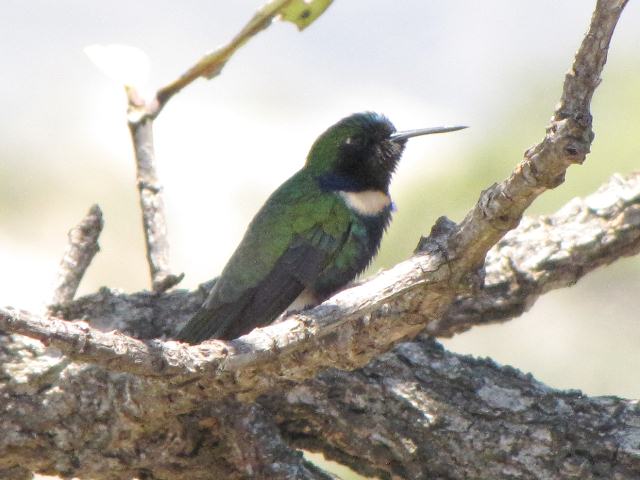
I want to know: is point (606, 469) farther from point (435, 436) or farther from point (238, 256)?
point (238, 256)

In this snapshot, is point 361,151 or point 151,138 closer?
point 151,138

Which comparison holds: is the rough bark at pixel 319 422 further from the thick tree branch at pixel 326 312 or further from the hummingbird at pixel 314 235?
the hummingbird at pixel 314 235

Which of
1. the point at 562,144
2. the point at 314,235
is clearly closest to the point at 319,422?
the point at 314,235

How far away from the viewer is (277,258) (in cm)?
541

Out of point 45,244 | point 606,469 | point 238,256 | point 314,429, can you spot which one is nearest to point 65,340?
point 314,429

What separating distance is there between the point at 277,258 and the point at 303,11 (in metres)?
1.22

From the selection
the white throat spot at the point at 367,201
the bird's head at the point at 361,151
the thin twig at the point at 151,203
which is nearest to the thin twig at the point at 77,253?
the thin twig at the point at 151,203

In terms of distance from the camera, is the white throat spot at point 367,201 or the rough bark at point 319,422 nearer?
the rough bark at point 319,422

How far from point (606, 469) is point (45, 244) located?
551 centimetres

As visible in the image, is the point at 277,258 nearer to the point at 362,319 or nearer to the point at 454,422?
the point at 454,422

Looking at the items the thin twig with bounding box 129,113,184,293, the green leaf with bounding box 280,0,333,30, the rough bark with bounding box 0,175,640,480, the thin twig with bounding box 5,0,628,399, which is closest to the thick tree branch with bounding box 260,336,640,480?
the rough bark with bounding box 0,175,640,480

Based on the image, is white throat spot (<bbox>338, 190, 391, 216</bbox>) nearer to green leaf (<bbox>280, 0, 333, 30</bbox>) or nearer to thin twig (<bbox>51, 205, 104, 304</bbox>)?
green leaf (<bbox>280, 0, 333, 30</bbox>)

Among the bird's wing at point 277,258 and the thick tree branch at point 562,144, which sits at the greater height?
the bird's wing at point 277,258

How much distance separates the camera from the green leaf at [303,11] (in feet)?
15.4
